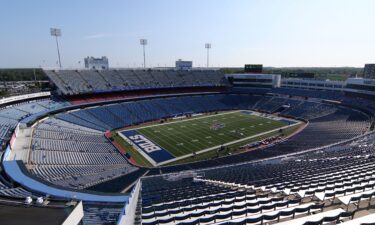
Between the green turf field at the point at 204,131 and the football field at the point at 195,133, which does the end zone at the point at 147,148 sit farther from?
the green turf field at the point at 204,131

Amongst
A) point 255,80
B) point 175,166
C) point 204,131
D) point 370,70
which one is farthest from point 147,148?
point 370,70

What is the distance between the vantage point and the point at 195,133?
2174 inches

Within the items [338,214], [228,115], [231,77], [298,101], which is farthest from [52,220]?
[231,77]

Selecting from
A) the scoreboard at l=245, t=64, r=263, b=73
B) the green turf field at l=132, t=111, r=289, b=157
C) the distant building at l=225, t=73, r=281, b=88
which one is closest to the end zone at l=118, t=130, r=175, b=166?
the green turf field at l=132, t=111, r=289, b=157

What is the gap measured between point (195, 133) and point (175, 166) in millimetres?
18587

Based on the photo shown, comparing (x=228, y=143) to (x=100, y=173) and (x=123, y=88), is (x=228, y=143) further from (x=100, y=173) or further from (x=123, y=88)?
(x=123, y=88)

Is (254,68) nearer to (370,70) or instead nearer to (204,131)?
(370,70)

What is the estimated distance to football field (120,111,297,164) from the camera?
149ft

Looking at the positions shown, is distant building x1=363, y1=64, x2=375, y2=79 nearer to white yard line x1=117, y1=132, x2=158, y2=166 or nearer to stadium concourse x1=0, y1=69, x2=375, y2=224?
stadium concourse x1=0, y1=69, x2=375, y2=224

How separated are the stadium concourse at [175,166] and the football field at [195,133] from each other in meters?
3.44

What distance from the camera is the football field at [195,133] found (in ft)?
149

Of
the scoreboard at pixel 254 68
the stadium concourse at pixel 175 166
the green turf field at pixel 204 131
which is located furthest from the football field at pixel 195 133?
the scoreboard at pixel 254 68

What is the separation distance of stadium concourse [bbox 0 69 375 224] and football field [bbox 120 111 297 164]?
11.3 feet

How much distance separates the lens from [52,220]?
26.9ft
